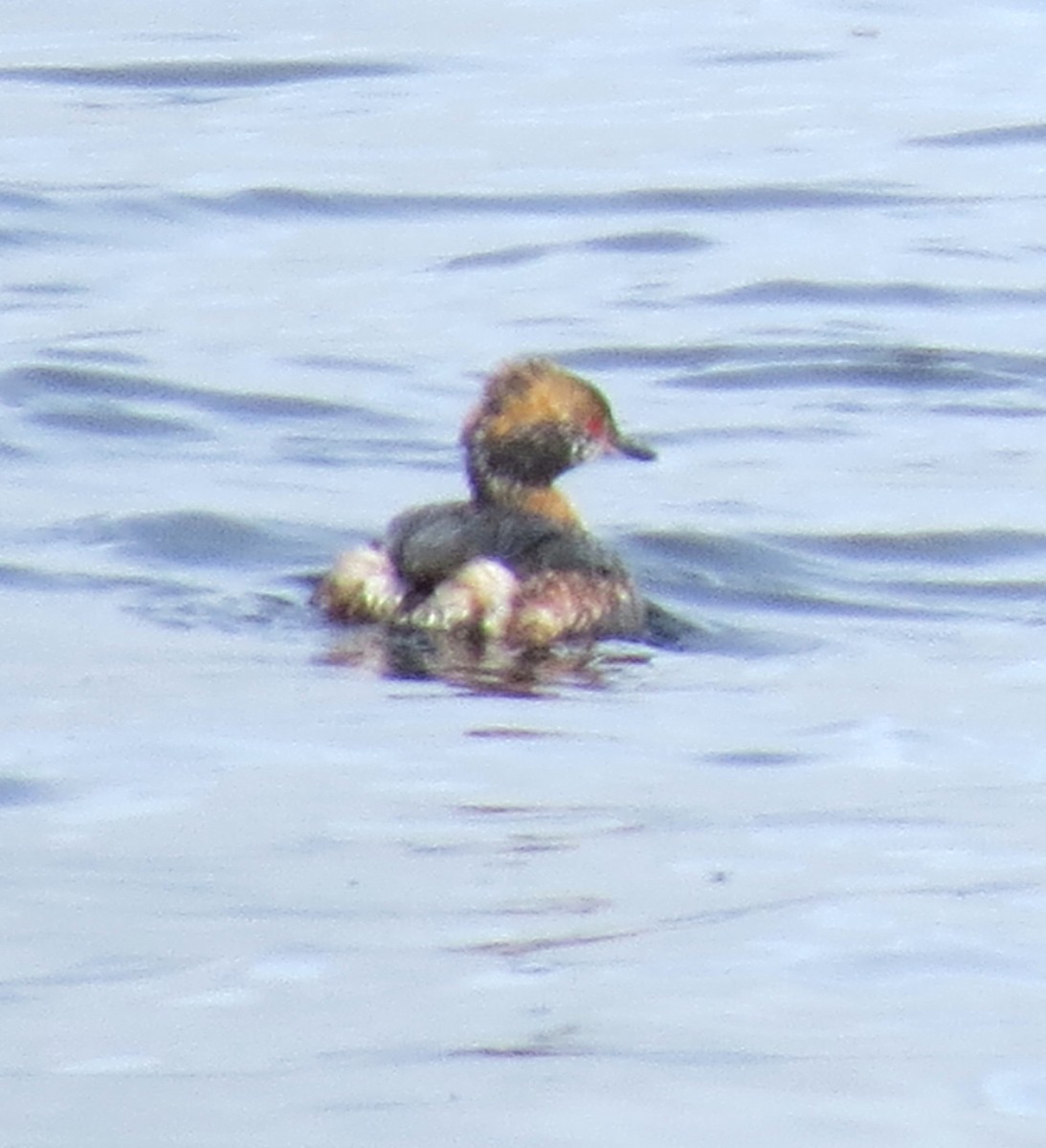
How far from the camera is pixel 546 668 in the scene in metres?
8.78

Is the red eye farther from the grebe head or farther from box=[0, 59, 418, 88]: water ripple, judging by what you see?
box=[0, 59, 418, 88]: water ripple

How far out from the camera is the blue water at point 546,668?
554cm

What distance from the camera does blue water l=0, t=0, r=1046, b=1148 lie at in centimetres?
554

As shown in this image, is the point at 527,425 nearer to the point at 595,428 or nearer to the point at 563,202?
the point at 595,428

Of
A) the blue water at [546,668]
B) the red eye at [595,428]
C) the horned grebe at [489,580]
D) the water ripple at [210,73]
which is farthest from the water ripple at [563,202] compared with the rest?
the horned grebe at [489,580]

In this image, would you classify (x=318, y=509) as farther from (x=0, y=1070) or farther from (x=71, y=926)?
(x=0, y=1070)

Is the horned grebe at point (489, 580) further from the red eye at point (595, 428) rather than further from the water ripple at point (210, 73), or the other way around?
the water ripple at point (210, 73)

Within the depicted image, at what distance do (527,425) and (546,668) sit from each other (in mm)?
1150

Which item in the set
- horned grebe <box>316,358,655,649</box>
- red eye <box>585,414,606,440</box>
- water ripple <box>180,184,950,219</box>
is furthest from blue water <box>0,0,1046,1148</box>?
red eye <box>585,414,606,440</box>

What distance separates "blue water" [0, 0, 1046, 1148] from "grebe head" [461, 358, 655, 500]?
0.47 meters

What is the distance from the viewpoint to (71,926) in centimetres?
610

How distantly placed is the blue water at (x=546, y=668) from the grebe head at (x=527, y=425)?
0.47 m

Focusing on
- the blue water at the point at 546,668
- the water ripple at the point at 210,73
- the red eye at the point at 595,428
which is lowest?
the blue water at the point at 546,668

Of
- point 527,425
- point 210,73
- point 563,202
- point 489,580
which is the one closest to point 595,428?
point 527,425
